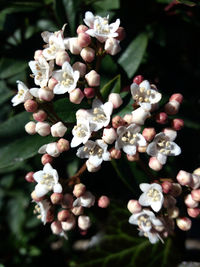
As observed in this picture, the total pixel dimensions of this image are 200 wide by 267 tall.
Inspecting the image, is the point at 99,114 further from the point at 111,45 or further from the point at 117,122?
the point at 111,45

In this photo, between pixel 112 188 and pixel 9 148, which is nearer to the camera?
pixel 9 148

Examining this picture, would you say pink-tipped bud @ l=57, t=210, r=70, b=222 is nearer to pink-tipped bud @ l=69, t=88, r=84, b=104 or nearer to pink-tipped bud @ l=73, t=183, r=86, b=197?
pink-tipped bud @ l=73, t=183, r=86, b=197

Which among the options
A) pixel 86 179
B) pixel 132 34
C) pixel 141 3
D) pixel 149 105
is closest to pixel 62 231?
pixel 86 179

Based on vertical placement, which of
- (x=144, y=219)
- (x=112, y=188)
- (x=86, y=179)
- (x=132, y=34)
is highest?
(x=132, y=34)

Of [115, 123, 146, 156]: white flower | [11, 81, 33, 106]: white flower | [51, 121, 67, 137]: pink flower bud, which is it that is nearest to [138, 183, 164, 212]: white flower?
[115, 123, 146, 156]: white flower

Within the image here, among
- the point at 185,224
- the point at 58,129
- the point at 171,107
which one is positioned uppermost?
the point at 58,129

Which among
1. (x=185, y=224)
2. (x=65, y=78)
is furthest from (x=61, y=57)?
(x=185, y=224)

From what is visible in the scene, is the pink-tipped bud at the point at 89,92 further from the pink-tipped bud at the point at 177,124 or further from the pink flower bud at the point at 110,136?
the pink-tipped bud at the point at 177,124

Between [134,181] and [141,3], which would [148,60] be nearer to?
[141,3]
